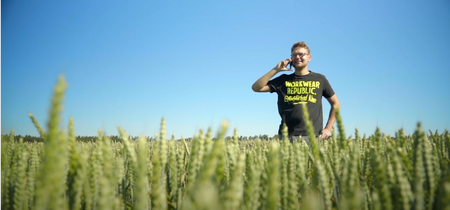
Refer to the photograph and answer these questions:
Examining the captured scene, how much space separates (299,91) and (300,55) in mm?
631

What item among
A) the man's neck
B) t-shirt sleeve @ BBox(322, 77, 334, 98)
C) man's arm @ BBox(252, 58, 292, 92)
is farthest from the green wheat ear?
t-shirt sleeve @ BBox(322, 77, 334, 98)

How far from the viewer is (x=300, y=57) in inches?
184

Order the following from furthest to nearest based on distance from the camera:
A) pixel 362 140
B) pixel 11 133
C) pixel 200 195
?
pixel 362 140 → pixel 11 133 → pixel 200 195

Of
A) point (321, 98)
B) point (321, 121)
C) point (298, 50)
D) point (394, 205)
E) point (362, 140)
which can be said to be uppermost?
point (298, 50)

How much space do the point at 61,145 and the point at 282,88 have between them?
182 inches

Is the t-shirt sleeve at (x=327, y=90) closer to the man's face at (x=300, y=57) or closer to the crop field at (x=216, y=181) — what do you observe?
the man's face at (x=300, y=57)

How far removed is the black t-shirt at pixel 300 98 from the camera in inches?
180

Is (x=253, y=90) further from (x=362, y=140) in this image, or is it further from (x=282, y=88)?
(x=362, y=140)

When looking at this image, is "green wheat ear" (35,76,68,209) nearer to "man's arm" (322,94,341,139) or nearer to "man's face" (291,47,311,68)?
A: "man's face" (291,47,311,68)

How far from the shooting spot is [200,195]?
0.46 meters

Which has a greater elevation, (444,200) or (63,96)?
(63,96)

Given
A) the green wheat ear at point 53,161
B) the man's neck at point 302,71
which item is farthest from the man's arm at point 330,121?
the green wheat ear at point 53,161

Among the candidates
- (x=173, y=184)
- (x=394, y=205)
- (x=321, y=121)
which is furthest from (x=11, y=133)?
(x=321, y=121)

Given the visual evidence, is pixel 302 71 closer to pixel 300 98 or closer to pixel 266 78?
pixel 300 98
